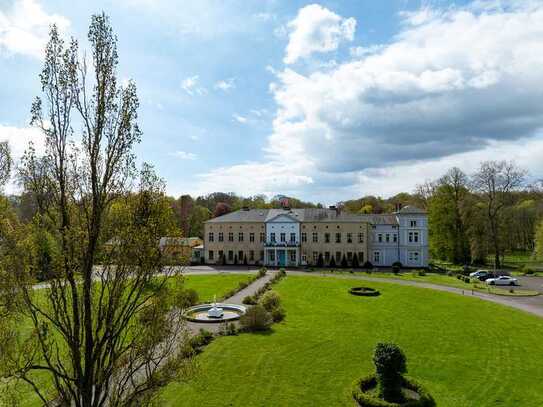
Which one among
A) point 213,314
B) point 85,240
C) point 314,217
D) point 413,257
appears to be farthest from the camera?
point 314,217

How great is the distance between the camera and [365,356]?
17875mm

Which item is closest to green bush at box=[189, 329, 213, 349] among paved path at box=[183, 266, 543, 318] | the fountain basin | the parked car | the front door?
the fountain basin

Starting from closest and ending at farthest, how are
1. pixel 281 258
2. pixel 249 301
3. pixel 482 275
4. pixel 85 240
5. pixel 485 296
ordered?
pixel 85 240
pixel 249 301
pixel 485 296
pixel 482 275
pixel 281 258

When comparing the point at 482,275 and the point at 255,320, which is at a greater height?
the point at 255,320

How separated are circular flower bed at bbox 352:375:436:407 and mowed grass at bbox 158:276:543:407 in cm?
→ 41

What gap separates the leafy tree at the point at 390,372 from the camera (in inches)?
531

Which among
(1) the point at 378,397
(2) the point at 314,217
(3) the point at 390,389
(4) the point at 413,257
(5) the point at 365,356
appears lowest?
(1) the point at 378,397

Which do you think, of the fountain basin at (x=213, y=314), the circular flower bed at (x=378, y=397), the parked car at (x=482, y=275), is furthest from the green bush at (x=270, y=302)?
the parked car at (x=482, y=275)

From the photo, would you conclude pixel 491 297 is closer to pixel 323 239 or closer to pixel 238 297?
pixel 238 297

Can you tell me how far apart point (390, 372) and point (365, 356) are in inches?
177

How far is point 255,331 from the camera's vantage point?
21.6 meters

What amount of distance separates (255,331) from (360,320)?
24.2 feet

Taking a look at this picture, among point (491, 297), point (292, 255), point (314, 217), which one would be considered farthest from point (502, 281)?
point (292, 255)

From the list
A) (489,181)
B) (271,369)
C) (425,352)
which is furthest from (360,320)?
(489,181)
